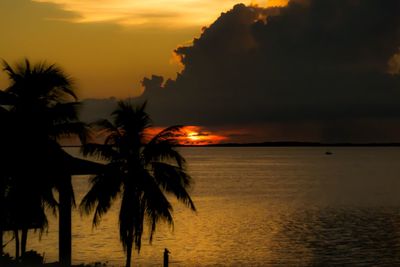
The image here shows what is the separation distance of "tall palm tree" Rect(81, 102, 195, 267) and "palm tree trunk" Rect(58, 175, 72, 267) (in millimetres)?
2138

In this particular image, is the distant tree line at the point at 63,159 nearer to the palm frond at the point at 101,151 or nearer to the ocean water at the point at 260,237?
the palm frond at the point at 101,151

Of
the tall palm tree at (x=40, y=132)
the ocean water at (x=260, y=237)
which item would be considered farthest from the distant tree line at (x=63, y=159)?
the ocean water at (x=260, y=237)

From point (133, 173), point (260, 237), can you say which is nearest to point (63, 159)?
point (133, 173)

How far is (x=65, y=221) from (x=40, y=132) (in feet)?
12.2

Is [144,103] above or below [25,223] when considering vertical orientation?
above

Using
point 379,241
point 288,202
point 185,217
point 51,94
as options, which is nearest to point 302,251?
point 379,241

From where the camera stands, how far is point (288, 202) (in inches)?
4528

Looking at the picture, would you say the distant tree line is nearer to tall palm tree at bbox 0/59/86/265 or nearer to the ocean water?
tall palm tree at bbox 0/59/86/265

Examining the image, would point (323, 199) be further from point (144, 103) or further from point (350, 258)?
point (144, 103)

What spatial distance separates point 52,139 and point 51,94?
1832mm

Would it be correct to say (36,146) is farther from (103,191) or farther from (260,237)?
(260,237)

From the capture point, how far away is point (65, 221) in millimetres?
27734

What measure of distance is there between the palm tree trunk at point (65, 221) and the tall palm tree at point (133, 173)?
214cm

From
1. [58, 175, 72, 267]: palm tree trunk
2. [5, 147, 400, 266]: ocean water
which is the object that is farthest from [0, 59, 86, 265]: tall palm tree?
[5, 147, 400, 266]: ocean water
